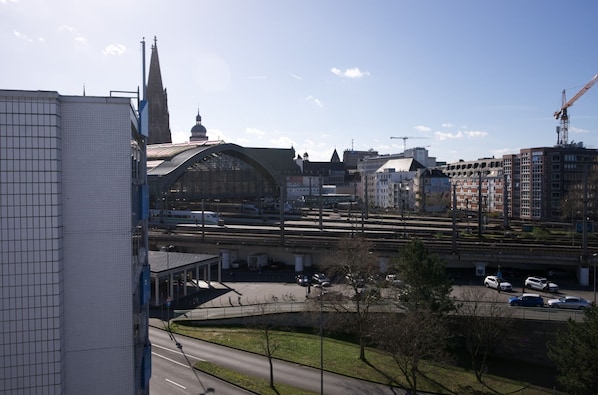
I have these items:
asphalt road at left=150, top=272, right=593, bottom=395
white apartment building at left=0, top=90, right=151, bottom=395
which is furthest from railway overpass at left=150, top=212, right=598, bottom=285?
white apartment building at left=0, top=90, right=151, bottom=395

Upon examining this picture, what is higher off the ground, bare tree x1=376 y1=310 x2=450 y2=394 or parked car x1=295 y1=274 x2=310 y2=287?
bare tree x1=376 y1=310 x2=450 y2=394

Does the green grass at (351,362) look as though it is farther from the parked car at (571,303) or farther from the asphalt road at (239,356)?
the parked car at (571,303)

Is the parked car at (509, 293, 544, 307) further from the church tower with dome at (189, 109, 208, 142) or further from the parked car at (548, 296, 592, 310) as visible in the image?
the church tower with dome at (189, 109, 208, 142)

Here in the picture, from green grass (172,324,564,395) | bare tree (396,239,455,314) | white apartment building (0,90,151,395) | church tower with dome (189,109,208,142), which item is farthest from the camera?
church tower with dome (189,109,208,142)

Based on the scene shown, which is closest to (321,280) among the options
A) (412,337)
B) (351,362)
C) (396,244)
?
(396,244)

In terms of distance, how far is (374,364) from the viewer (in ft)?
67.5

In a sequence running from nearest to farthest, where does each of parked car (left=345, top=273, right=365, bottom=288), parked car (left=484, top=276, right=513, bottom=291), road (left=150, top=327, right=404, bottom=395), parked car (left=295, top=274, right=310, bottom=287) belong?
road (left=150, top=327, right=404, bottom=395) < parked car (left=345, top=273, right=365, bottom=288) < parked car (left=484, top=276, right=513, bottom=291) < parked car (left=295, top=274, right=310, bottom=287)

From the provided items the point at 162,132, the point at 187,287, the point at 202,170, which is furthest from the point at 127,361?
the point at 162,132

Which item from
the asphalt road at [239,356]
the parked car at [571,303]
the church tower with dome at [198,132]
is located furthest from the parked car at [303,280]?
the church tower with dome at [198,132]

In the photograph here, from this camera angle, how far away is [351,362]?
20672mm

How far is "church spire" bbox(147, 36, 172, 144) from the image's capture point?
308ft

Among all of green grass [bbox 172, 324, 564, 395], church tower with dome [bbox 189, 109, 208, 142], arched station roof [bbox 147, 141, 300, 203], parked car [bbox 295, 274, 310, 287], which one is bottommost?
green grass [bbox 172, 324, 564, 395]

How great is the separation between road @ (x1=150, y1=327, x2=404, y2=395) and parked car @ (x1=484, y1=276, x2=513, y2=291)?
14.6 meters

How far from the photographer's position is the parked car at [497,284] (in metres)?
29.7
